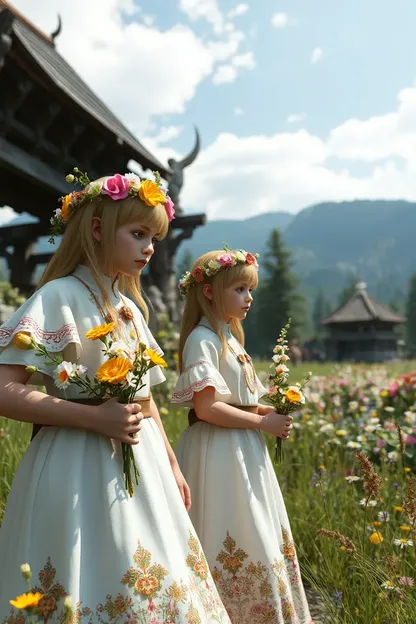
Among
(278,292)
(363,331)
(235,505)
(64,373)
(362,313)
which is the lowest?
(235,505)

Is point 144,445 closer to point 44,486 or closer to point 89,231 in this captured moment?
point 44,486

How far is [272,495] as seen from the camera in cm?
216

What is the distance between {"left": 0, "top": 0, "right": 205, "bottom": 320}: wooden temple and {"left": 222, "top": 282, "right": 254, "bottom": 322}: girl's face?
13.2 ft

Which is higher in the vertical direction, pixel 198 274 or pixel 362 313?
pixel 362 313

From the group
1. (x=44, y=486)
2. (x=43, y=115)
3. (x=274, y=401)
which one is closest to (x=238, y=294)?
(x=274, y=401)

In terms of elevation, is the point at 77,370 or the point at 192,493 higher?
the point at 77,370

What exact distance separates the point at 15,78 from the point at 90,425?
18.6 feet

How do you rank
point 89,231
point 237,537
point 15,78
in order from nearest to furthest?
1. point 89,231
2. point 237,537
3. point 15,78

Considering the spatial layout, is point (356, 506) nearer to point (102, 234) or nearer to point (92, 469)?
point (92, 469)

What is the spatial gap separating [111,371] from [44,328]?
0.96ft

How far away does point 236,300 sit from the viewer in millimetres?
2348

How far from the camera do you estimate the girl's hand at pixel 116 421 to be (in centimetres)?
142

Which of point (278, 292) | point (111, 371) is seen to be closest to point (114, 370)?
point (111, 371)

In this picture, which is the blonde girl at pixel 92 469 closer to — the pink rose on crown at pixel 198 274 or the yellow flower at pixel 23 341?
the yellow flower at pixel 23 341
